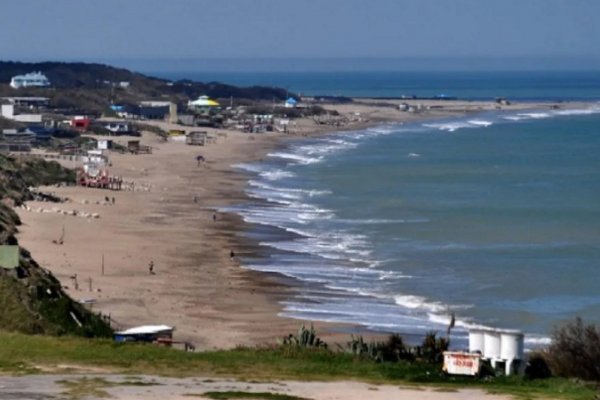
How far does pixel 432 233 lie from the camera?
48.1 m

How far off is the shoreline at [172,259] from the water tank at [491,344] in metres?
8.07

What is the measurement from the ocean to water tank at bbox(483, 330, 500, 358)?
24.9ft

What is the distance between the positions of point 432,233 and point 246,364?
Answer: 90.5 ft

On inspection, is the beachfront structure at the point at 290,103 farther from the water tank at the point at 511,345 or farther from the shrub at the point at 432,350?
the water tank at the point at 511,345

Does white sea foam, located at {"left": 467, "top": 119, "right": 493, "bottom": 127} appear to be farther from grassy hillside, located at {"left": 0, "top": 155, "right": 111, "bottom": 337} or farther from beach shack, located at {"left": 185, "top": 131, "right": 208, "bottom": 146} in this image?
grassy hillside, located at {"left": 0, "top": 155, "right": 111, "bottom": 337}

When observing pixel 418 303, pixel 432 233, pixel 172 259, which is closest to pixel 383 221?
pixel 432 233

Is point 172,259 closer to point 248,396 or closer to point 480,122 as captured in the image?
point 248,396

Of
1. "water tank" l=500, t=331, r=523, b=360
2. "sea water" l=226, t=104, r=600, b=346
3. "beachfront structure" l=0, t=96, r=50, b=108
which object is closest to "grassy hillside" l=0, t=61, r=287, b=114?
"beachfront structure" l=0, t=96, r=50, b=108

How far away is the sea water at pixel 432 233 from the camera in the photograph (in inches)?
1330

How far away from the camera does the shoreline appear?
3150 cm

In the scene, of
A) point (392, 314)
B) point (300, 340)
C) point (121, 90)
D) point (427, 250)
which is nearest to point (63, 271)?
point (392, 314)

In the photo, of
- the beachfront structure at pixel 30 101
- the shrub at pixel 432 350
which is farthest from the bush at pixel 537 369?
the beachfront structure at pixel 30 101

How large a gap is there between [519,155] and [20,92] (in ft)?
180

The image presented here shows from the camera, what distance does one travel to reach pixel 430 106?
158 m
